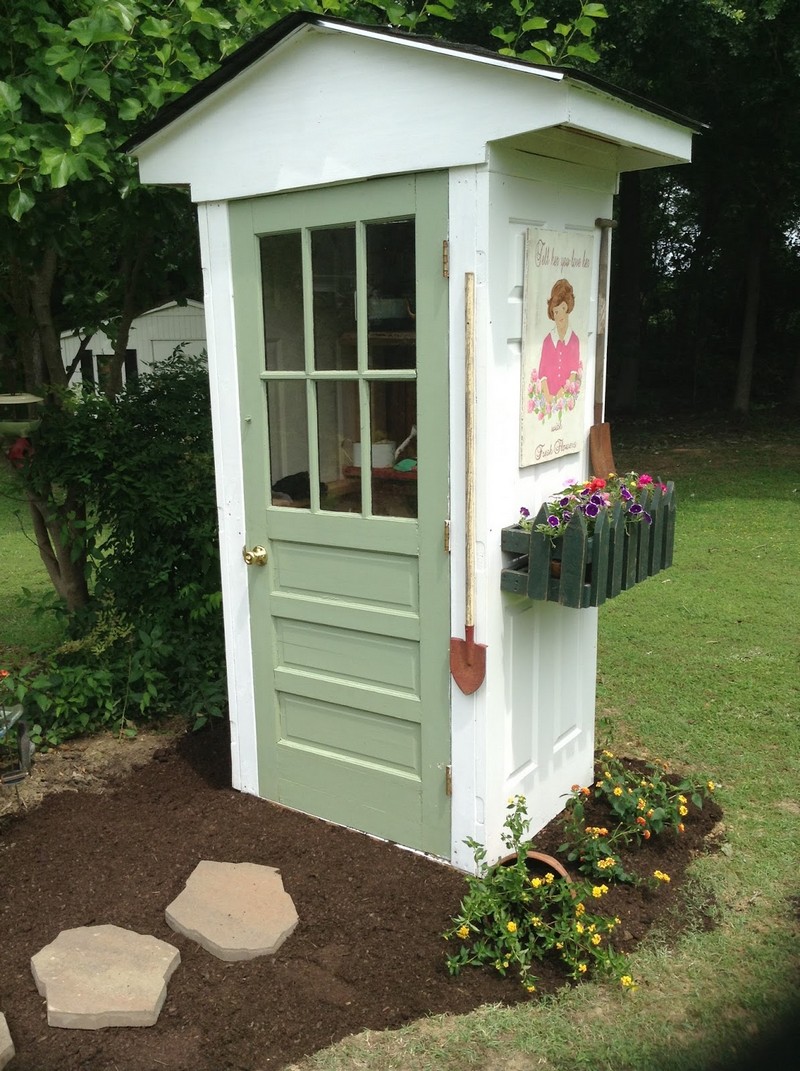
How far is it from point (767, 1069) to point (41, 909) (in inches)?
118

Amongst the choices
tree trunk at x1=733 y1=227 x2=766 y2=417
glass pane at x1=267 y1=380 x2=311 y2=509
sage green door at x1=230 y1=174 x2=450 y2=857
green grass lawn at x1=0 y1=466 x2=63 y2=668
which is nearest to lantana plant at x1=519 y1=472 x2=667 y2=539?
sage green door at x1=230 y1=174 x2=450 y2=857

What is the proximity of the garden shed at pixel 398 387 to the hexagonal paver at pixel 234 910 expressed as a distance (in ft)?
1.48

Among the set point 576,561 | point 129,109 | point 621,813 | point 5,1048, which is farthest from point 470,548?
point 129,109

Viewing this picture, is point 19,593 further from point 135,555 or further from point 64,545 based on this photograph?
point 135,555

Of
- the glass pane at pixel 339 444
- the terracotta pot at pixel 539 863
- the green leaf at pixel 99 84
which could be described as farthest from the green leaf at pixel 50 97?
the terracotta pot at pixel 539 863

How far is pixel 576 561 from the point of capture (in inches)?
111

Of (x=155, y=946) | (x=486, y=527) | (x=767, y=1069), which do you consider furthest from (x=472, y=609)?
(x=767, y=1069)

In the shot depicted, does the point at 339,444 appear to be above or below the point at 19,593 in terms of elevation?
above

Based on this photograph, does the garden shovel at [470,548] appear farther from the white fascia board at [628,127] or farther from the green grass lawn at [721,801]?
the green grass lawn at [721,801]

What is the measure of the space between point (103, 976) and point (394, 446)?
1.86m

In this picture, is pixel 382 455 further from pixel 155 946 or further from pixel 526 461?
pixel 155 946

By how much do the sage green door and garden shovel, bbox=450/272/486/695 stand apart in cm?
9

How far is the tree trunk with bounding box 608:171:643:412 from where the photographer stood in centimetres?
1505

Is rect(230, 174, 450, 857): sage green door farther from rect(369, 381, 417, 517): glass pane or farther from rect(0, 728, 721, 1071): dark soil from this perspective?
rect(0, 728, 721, 1071): dark soil
